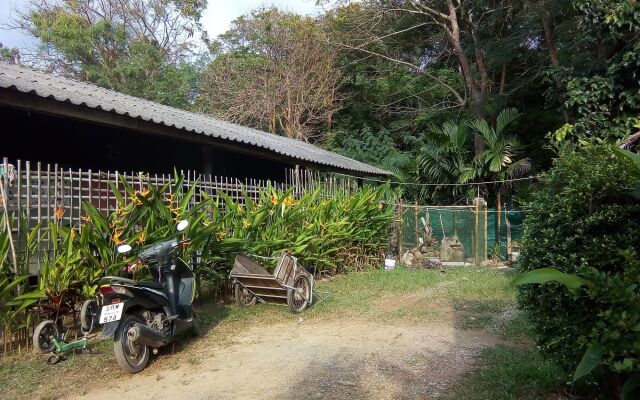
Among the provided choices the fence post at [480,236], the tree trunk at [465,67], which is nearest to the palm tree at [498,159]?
the tree trunk at [465,67]

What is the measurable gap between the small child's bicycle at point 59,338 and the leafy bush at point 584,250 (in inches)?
148

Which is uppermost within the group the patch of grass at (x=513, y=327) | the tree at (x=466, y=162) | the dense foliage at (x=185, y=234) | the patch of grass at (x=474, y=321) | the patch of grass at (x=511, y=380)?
the tree at (x=466, y=162)

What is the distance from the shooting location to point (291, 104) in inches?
864

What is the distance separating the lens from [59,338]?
4734mm

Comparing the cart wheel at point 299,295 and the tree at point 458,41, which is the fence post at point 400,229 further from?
the tree at point 458,41

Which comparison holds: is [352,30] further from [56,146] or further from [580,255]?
[580,255]

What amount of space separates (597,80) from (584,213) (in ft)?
23.2

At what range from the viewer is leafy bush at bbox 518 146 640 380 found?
8.07 ft

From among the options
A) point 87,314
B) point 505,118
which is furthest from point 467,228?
point 87,314

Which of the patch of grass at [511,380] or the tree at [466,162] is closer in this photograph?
the patch of grass at [511,380]

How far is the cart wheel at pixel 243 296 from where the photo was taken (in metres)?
6.95

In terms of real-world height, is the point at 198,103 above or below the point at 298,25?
below

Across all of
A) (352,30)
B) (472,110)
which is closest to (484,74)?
(472,110)

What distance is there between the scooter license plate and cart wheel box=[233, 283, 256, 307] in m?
2.74
